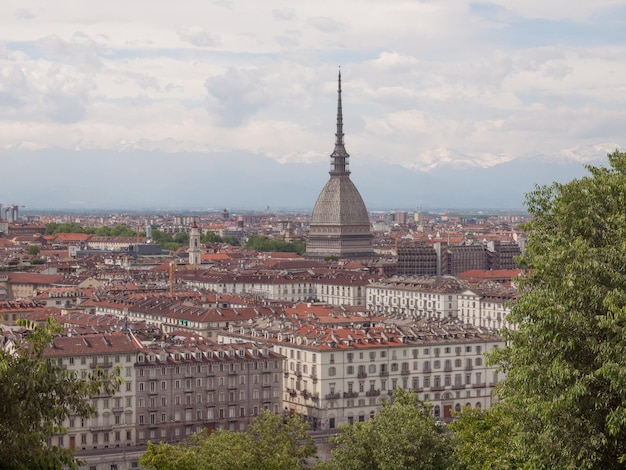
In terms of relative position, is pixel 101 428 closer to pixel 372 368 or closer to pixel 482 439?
pixel 372 368

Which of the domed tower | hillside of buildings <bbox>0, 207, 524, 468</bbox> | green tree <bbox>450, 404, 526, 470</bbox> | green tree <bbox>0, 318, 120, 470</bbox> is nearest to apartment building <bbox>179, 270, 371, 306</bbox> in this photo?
hillside of buildings <bbox>0, 207, 524, 468</bbox>

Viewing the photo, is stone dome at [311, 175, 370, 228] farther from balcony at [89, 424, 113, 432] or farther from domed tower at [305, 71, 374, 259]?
balcony at [89, 424, 113, 432]

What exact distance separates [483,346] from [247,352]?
13.9 metres

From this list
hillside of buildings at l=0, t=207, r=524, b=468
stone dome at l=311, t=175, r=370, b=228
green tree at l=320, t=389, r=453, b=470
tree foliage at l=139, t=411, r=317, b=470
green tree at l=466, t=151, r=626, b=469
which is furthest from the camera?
stone dome at l=311, t=175, r=370, b=228

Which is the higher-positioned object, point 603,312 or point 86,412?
point 603,312

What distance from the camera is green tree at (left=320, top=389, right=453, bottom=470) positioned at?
119 feet

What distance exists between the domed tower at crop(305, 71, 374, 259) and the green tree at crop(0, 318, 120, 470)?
5621 inches

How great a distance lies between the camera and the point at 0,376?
22641 millimetres

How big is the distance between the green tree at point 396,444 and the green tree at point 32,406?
14110 millimetres

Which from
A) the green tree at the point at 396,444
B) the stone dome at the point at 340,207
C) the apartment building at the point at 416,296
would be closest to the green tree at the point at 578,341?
the green tree at the point at 396,444

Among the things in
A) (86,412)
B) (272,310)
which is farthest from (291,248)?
(86,412)

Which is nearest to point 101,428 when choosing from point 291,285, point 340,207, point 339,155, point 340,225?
point 291,285

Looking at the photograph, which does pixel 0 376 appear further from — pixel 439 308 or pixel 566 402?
pixel 439 308

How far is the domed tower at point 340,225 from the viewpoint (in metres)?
170
